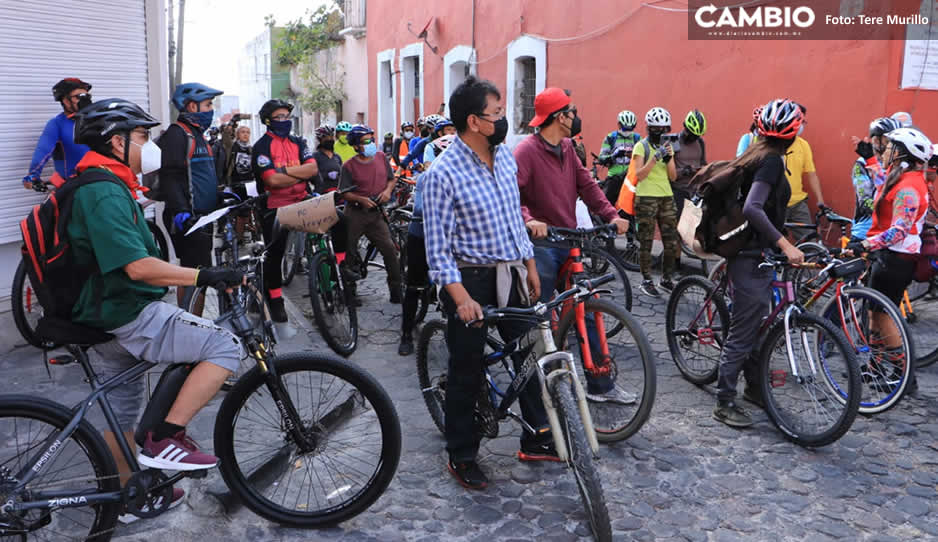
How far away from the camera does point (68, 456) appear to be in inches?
117

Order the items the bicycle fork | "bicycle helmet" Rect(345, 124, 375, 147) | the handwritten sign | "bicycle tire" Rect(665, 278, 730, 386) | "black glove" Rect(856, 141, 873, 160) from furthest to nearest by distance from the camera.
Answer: "black glove" Rect(856, 141, 873, 160) → "bicycle helmet" Rect(345, 124, 375, 147) → the handwritten sign → "bicycle tire" Rect(665, 278, 730, 386) → the bicycle fork

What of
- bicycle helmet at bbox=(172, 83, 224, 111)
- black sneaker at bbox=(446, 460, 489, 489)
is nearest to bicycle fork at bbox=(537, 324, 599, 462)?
black sneaker at bbox=(446, 460, 489, 489)

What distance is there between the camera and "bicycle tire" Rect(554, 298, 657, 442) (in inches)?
159

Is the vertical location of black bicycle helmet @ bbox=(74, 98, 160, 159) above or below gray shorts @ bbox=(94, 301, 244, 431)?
above

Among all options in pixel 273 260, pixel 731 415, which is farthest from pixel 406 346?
pixel 731 415

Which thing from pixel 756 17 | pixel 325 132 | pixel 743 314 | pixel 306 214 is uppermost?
pixel 756 17

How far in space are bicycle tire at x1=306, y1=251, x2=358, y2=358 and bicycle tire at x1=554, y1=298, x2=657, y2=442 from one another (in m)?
2.16

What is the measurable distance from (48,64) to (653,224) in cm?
577

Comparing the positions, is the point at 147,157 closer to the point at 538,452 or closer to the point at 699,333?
the point at 538,452

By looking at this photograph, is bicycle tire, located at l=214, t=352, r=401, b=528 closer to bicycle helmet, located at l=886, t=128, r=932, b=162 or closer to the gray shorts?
the gray shorts

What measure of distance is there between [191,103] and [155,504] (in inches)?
124

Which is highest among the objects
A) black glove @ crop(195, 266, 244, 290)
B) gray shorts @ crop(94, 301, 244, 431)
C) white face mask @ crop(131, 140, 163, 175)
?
white face mask @ crop(131, 140, 163, 175)

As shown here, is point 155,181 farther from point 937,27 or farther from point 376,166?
point 937,27

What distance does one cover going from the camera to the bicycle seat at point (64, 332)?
2994 mm
